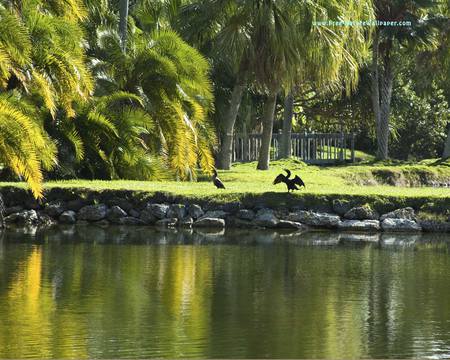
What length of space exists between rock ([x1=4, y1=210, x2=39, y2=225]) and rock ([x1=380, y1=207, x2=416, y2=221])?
289 inches

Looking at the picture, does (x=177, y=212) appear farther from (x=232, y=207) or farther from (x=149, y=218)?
(x=232, y=207)

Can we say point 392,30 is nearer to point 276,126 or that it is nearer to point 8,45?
point 276,126

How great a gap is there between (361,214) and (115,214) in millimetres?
5238

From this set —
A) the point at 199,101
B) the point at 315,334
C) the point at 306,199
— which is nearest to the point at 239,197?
the point at 306,199

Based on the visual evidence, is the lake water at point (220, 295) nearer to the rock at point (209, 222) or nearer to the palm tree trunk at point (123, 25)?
the rock at point (209, 222)

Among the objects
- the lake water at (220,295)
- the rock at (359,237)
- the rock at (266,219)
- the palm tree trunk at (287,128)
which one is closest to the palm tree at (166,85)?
the rock at (266,219)

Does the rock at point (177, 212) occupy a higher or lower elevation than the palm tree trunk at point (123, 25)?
lower

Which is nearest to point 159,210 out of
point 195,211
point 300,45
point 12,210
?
point 195,211

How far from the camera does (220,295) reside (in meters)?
14.7

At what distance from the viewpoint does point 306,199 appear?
23969 millimetres

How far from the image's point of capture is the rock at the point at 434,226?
77.4 feet

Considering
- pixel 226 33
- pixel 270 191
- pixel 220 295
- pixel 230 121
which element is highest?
pixel 226 33

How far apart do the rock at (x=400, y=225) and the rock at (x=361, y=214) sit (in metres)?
0.33

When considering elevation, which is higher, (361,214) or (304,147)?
(304,147)
